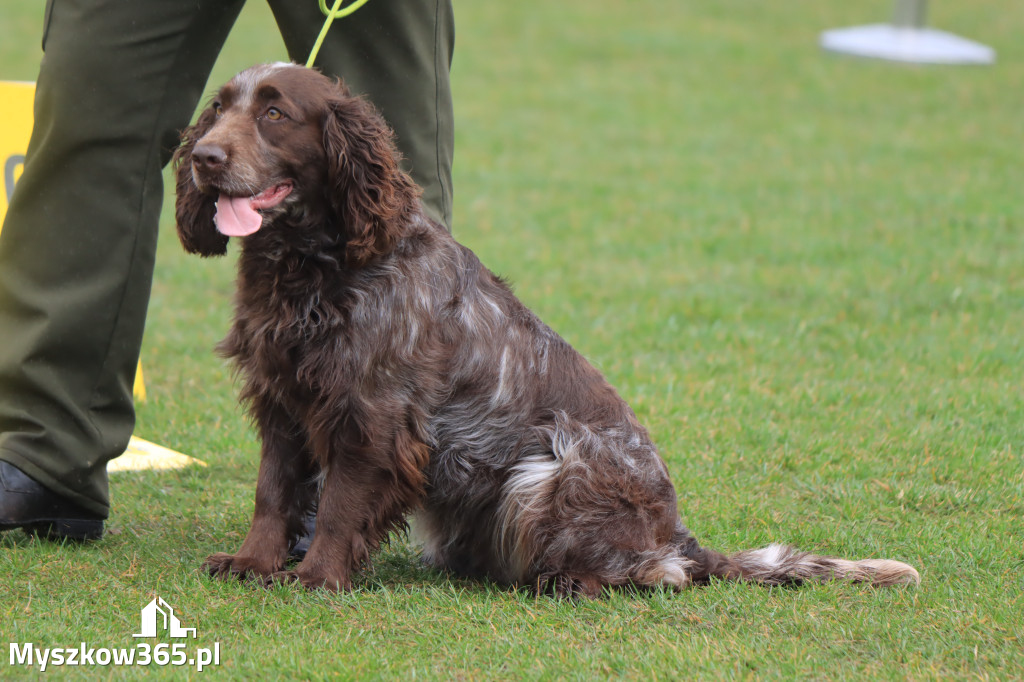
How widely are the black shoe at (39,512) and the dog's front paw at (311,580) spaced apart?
0.73m

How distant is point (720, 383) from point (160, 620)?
3.56 metres

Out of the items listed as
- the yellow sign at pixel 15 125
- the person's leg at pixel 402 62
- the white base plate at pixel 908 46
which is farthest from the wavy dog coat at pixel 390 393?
the white base plate at pixel 908 46

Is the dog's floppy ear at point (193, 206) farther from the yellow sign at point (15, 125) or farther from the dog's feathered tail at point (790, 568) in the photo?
the yellow sign at point (15, 125)

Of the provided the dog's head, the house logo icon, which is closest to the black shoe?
the house logo icon

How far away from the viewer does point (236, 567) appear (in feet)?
12.1

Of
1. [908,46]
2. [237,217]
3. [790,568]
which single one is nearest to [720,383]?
[790,568]

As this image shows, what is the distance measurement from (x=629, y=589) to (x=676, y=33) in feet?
55.0

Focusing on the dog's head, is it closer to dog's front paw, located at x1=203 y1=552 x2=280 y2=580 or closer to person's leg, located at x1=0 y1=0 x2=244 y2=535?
person's leg, located at x1=0 y1=0 x2=244 y2=535

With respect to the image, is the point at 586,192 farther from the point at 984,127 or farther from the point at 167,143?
the point at 167,143

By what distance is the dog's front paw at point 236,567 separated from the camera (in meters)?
3.67

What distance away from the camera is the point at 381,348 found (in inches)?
143

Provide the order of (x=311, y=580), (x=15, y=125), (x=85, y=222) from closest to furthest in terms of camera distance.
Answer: (x=311, y=580) < (x=85, y=222) < (x=15, y=125)

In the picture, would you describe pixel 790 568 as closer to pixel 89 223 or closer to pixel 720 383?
pixel 89 223

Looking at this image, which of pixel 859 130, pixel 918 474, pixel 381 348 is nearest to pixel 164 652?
pixel 381 348
